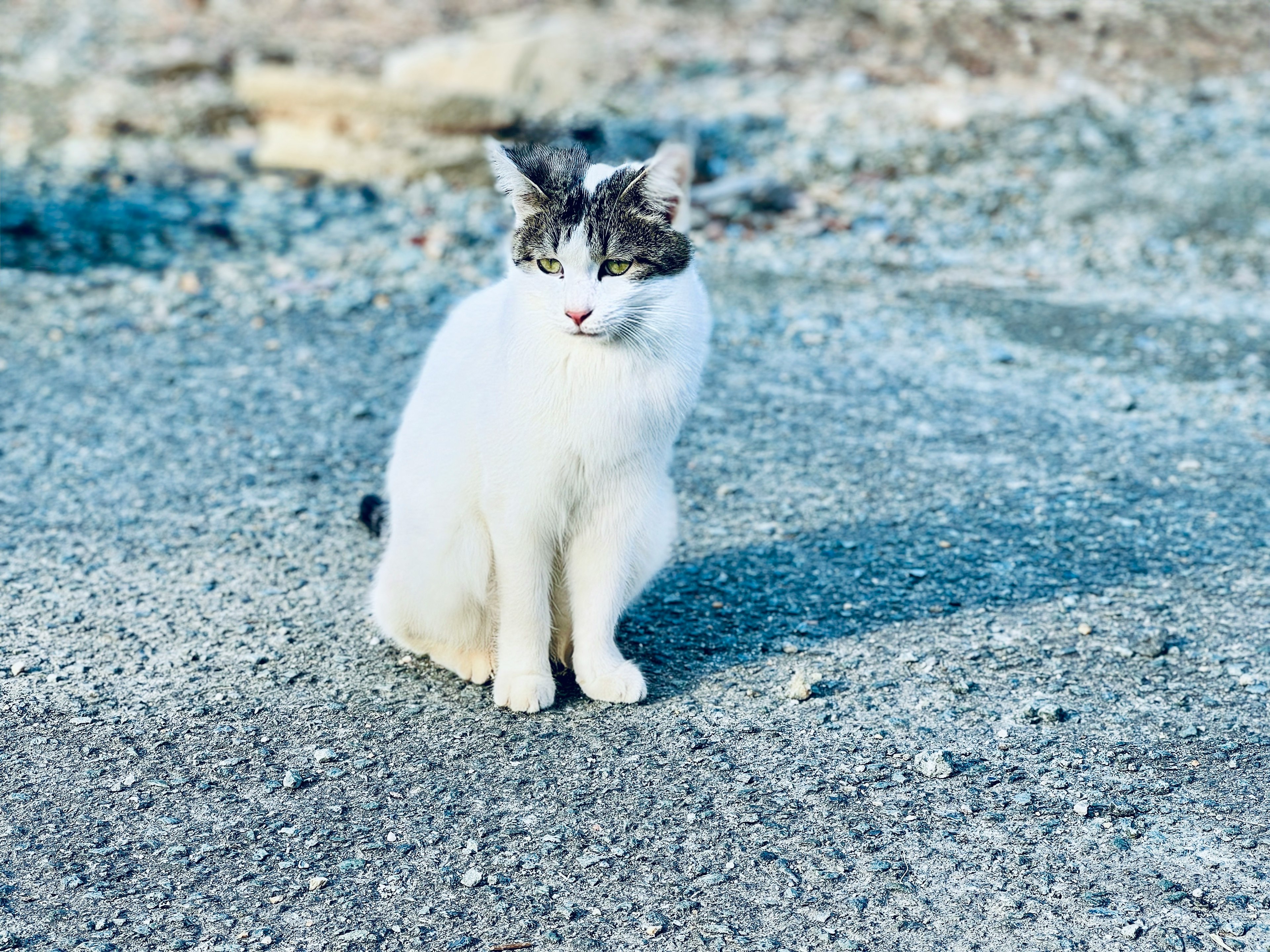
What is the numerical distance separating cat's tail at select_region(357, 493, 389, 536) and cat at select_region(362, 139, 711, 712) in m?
0.57

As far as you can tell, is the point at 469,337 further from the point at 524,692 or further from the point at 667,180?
the point at 524,692

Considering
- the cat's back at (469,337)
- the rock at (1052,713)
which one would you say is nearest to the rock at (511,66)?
the cat's back at (469,337)

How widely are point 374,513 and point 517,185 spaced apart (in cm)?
149

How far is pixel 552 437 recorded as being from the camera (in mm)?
3016

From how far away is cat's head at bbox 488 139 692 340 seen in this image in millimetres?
2896

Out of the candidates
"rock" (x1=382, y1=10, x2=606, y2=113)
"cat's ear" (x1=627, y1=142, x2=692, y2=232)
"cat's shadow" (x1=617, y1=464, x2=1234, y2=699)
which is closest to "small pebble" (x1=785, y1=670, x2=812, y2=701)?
"cat's shadow" (x1=617, y1=464, x2=1234, y2=699)

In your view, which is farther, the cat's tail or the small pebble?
the cat's tail

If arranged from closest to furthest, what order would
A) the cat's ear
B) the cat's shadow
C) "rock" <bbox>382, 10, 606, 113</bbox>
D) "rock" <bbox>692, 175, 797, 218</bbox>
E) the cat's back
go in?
the cat's ear, the cat's back, the cat's shadow, "rock" <bbox>692, 175, 797, 218</bbox>, "rock" <bbox>382, 10, 606, 113</bbox>

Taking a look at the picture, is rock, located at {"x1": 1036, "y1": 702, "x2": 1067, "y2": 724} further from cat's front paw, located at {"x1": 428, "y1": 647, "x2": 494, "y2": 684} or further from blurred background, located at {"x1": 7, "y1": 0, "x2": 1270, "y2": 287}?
blurred background, located at {"x1": 7, "y1": 0, "x2": 1270, "y2": 287}

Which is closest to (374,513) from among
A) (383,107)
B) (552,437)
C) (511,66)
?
(552,437)

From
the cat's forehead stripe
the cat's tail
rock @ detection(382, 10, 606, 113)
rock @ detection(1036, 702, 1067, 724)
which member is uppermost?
rock @ detection(382, 10, 606, 113)

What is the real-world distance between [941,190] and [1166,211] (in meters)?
1.43

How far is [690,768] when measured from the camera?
3094mm

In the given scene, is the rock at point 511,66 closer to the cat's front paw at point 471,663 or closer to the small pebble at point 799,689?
the cat's front paw at point 471,663
